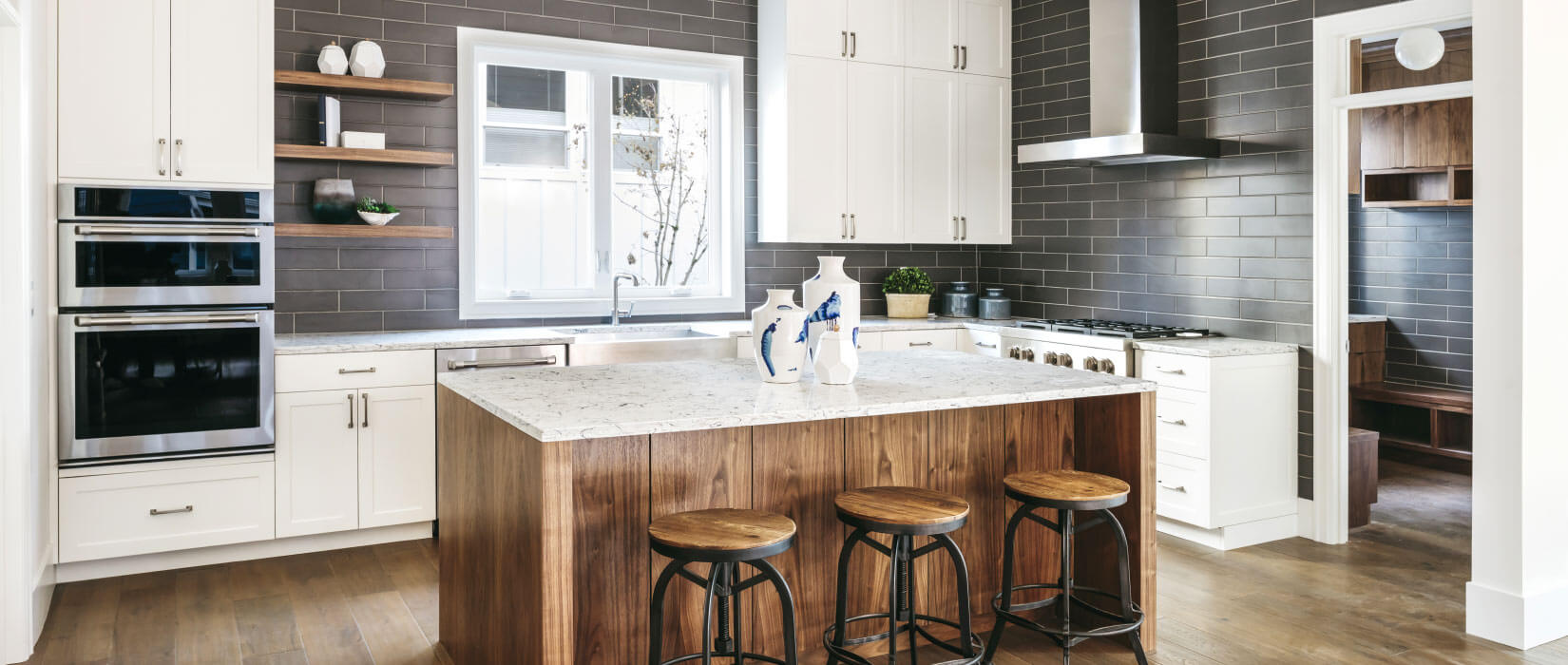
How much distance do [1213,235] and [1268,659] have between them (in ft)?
7.49

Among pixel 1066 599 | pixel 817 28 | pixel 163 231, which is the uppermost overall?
pixel 817 28

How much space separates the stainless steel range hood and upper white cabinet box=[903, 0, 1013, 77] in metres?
0.87

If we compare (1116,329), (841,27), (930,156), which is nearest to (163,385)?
(841,27)

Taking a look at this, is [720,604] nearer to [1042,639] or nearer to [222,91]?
[1042,639]

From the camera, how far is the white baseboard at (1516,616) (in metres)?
3.20

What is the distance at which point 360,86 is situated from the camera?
439 centimetres

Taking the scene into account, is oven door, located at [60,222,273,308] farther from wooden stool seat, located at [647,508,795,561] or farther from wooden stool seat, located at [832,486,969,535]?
wooden stool seat, located at [832,486,969,535]

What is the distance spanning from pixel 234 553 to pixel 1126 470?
3303 mm

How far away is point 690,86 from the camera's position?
18.0 feet

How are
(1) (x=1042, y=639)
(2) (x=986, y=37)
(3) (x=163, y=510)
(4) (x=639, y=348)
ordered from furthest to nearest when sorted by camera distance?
1. (2) (x=986, y=37)
2. (4) (x=639, y=348)
3. (3) (x=163, y=510)
4. (1) (x=1042, y=639)

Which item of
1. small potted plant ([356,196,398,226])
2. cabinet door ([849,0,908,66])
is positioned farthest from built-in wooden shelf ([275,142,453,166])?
cabinet door ([849,0,908,66])

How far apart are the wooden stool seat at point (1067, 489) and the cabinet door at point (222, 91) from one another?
299 cm

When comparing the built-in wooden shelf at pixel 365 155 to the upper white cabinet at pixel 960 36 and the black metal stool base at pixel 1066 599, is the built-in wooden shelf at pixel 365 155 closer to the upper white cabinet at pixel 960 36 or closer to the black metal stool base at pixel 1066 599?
the upper white cabinet at pixel 960 36

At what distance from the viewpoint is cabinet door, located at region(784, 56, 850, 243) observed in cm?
526
